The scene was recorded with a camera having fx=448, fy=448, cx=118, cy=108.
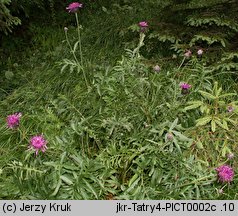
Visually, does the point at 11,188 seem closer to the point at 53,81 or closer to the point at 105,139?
the point at 105,139

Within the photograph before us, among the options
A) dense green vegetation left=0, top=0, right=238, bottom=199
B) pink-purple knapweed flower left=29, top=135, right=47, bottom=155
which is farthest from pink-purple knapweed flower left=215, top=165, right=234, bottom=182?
pink-purple knapweed flower left=29, top=135, right=47, bottom=155

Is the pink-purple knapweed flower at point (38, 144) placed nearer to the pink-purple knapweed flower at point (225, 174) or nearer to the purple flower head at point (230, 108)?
the pink-purple knapweed flower at point (225, 174)

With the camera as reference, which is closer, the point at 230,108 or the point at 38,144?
the point at 38,144

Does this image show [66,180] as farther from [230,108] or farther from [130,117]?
[230,108]

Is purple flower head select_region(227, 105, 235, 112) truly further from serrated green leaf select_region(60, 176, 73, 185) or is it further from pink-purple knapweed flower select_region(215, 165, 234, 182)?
serrated green leaf select_region(60, 176, 73, 185)

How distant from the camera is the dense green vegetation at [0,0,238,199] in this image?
284cm

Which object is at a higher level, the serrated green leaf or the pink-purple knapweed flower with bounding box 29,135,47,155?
the pink-purple knapweed flower with bounding box 29,135,47,155

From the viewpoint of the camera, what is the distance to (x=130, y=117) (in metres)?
3.20

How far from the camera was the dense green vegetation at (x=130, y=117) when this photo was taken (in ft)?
9.32

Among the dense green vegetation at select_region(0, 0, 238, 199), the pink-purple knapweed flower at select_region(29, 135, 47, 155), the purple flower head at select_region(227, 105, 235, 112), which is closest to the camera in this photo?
the pink-purple knapweed flower at select_region(29, 135, 47, 155)

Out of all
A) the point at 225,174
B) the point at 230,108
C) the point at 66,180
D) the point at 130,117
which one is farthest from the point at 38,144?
the point at 230,108

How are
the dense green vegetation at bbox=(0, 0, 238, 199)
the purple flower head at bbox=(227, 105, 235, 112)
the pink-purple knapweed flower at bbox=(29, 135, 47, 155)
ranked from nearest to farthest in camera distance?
the pink-purple knapweed flower at bbox=(29, 135, 47, 155)
the dense green vegetation at bbox=(0, 0, 238, 199)
the purple flower head at bbox=(227, 105, 235, 112)

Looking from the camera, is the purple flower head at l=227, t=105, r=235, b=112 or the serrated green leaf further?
the purple flower head at l=227, t=105, r=235, b=112

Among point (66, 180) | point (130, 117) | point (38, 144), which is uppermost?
point (130, 117)
